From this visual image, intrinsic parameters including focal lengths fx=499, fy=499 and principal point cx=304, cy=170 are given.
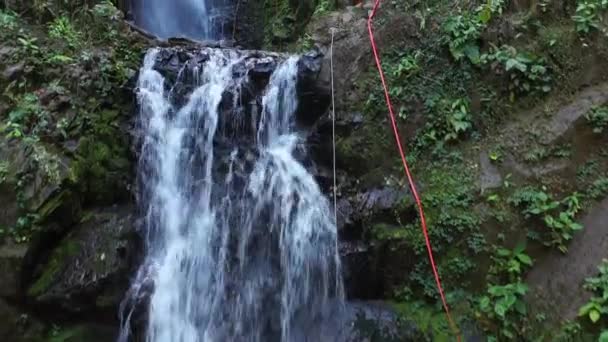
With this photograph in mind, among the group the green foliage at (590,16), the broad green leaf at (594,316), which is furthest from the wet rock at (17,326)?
the green foliage at (590,16)

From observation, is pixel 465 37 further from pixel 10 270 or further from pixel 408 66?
pixel 10 270

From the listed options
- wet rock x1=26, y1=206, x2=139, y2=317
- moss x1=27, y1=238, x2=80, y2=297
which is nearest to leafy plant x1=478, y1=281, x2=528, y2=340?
wet rock x1=26, y1=206, x2=139, y2=317

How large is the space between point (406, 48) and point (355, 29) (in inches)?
36.2

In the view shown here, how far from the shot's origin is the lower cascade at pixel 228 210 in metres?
5.56

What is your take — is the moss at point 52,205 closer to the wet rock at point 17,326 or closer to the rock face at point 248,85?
the wet rock at point 17,326

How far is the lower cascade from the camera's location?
5.56 metres

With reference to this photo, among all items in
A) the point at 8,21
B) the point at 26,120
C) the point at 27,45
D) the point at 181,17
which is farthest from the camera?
the point at 181,17

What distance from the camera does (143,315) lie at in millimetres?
5543

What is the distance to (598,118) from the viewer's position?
202 inches

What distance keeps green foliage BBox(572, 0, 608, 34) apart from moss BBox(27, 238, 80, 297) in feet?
20.2

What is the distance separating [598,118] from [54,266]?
6.02 meters

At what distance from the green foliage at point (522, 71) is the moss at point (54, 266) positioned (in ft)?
17.3

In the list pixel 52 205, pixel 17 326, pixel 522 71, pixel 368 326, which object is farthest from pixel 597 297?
pixel 17 326

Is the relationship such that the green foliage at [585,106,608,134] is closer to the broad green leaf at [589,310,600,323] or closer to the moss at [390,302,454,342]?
the broad green leaf at [589,310,600,323]
